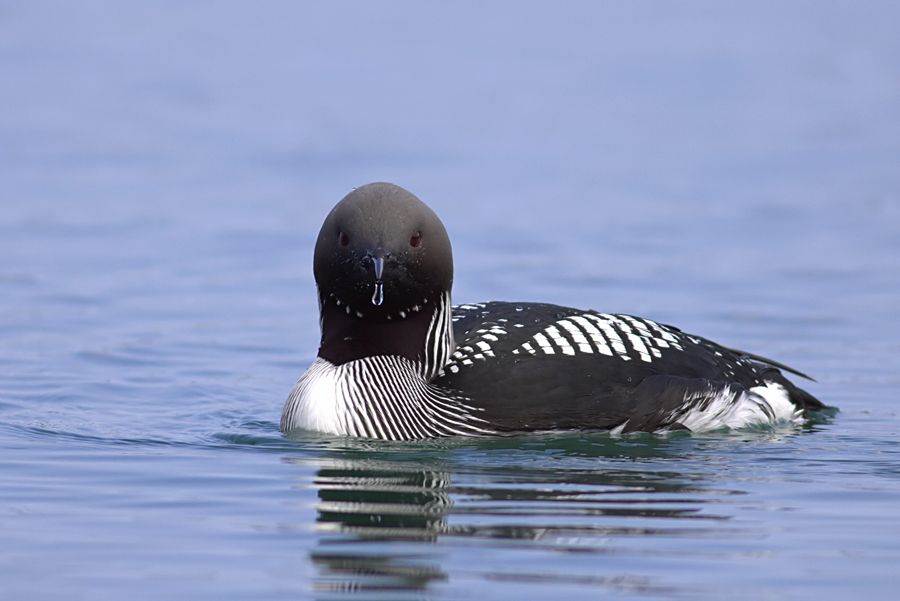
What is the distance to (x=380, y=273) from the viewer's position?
5402 mm

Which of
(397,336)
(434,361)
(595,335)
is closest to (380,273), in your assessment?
(397,336)

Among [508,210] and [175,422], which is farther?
[508,210]

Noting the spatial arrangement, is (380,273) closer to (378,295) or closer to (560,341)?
(378,295)

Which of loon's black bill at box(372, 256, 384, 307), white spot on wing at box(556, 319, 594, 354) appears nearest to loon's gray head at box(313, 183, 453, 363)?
loon's black bill at box(372, 256, 384, 307)

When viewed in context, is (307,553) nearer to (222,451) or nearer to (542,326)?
(222,451)

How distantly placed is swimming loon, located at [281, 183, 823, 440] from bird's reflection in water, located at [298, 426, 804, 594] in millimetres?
113

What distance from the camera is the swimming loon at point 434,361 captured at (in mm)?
5598

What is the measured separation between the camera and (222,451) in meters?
5.80

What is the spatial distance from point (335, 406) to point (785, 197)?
7.91m

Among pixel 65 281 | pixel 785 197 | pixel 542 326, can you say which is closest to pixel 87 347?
pixel 65 281

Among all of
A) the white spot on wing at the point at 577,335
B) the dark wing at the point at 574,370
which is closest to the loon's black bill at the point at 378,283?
the dark wing at the point at 574,370

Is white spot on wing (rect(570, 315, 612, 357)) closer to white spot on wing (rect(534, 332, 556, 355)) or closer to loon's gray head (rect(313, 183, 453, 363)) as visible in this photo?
white spot on wing (rect(534, 332, 556, 355))

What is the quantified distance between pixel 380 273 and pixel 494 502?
106 centimetres

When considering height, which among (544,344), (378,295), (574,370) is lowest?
(574,370)
